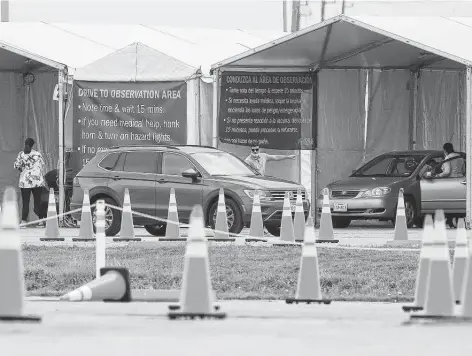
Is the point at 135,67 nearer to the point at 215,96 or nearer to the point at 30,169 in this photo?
the point at 215,96

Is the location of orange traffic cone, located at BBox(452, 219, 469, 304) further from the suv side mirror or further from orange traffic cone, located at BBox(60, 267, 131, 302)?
the suv side mirror

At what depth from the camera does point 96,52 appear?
31.1 meters

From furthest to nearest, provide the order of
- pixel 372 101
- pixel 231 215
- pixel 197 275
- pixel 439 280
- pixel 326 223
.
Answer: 1. pixel 372 101
2. pixel 231 215
3. pixel 326 223
4. pixel 439 280
5. pixel 197 275

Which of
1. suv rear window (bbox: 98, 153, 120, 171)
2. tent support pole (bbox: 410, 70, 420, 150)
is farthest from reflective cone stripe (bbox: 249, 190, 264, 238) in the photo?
tent support pole (bbox: 410, 70, 420, 150)

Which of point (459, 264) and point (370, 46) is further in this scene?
point (370, 46)

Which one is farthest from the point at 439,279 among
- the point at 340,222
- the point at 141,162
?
the point at 340,222

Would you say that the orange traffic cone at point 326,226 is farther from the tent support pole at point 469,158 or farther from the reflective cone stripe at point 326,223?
the tent support pole at point 469,158

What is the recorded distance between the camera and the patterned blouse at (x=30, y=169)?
27.9 meters

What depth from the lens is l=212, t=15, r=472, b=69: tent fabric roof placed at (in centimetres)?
2606

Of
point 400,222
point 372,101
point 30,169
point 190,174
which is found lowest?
point 400,222

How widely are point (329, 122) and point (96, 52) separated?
17.3ft

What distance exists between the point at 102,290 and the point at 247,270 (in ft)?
14.3

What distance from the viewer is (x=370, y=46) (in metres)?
28.5

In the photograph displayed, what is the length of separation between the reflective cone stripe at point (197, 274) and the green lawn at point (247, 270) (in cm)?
325
